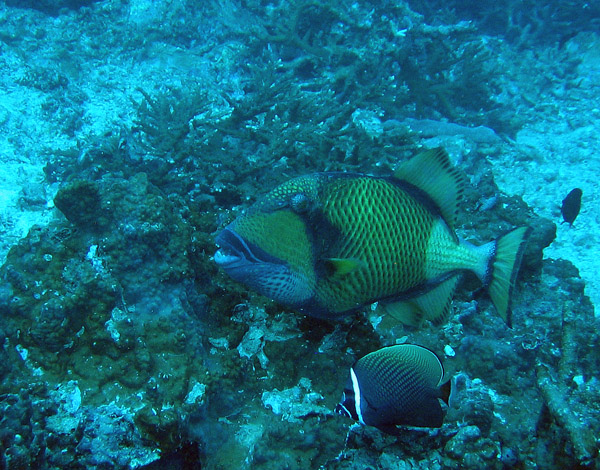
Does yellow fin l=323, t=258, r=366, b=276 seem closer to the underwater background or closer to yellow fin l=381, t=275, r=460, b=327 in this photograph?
yellow fin l=381, t=275, r=460, b=327

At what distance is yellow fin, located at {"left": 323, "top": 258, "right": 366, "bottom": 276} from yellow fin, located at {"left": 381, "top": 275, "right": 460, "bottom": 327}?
425 mm

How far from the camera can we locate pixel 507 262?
1774 millimetres

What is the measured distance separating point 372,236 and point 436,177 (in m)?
0.46

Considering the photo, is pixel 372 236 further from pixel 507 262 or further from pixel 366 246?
pixel 507 262

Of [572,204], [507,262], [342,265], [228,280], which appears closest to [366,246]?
[342,265]

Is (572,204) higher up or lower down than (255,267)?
lower down

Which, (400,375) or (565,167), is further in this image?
(565,167)

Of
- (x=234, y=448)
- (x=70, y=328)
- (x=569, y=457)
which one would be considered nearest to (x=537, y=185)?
(x=569, y=457)

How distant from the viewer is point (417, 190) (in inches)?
71.6

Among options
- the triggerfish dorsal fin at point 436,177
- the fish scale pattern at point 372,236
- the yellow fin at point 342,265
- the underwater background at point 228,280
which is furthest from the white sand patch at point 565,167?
the yellow fin at point 342,265

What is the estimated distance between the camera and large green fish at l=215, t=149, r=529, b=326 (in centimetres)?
A: 160

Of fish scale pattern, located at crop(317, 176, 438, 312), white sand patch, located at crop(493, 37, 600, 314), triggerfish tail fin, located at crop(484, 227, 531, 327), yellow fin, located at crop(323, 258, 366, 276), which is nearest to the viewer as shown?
yellow fin, located at crop(323, 258, 366, 276)

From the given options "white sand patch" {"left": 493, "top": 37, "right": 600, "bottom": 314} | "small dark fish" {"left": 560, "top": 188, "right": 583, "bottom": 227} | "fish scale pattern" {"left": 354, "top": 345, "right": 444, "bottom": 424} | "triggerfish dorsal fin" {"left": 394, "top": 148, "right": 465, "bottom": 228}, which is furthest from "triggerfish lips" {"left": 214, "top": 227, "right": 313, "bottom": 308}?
"small dark fish" {"left": 560, "top": 188, "right": 583, "bottom": 227}

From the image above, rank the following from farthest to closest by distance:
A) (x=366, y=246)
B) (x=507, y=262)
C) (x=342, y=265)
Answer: (x=507, y=262) < (x=366, y=246) < (x=342, y=265)
